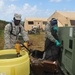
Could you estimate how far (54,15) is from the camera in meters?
41.5

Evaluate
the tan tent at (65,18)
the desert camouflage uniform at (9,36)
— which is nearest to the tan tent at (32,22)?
the tan tent at (65,18)

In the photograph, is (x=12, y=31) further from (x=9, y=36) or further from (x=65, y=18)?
(x=65, y=18)

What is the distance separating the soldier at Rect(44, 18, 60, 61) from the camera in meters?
6.52

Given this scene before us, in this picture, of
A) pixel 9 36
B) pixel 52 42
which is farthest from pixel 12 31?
pixel 52 42

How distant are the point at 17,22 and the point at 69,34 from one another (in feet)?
3.91

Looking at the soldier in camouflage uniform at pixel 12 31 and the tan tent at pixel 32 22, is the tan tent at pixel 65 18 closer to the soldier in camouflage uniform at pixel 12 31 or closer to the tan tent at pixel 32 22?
the tan tent at pixel 32 22

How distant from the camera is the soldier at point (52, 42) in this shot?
652cm

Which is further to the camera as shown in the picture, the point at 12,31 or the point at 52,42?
the point at 52,42

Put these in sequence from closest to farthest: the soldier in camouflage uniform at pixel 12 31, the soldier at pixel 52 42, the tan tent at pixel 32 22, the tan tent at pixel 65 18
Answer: the soldier in camouflage uniform at pixel 12 31 → the soldier at pixel 52 42 → the tan tent at pixel 65 18 → the tan tent at pixel 32 22

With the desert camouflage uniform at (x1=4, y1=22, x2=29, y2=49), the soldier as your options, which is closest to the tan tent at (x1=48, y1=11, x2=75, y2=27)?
Answer: the soldier

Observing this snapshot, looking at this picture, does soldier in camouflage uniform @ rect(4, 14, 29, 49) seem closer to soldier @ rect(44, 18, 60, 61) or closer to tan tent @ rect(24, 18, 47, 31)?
soldier @ rect(44, 18, 60, 61)

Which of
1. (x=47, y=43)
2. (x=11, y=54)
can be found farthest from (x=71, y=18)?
(x=11, y=54)

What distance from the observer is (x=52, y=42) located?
681cm

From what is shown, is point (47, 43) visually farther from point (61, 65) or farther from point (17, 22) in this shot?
point (17, 22)
